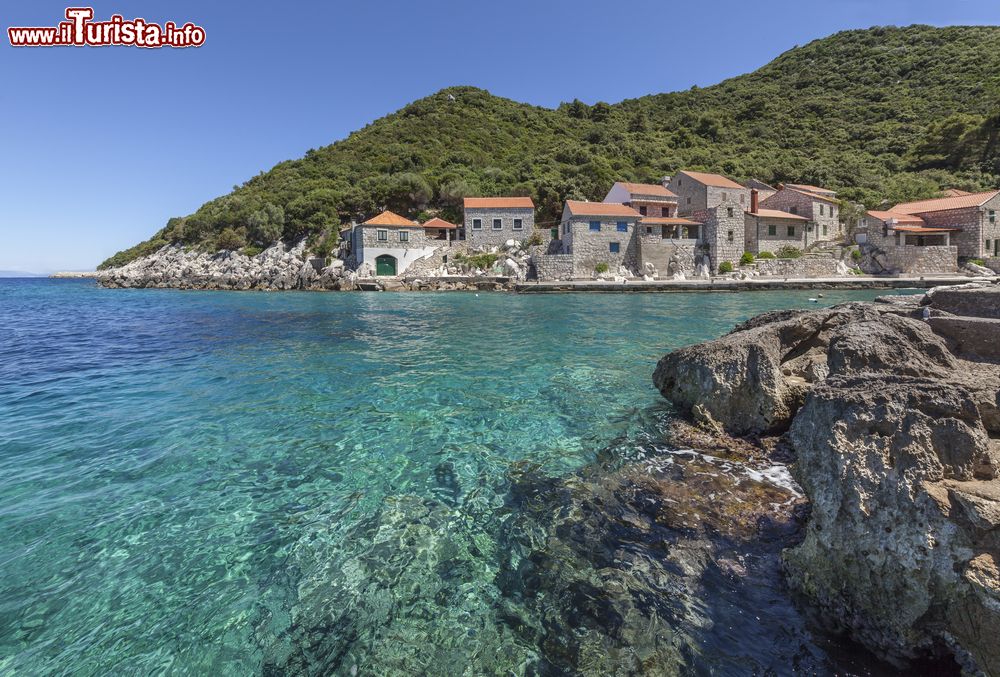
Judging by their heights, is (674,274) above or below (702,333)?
above

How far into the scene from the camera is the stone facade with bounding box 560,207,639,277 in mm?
41781

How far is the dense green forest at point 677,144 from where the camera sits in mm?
55156

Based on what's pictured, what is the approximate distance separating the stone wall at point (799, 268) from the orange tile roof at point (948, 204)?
417 inches

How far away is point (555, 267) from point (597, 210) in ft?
21.4

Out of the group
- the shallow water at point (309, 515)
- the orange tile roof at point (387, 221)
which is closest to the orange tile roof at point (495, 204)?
the orange tile roof at point (387, 221)

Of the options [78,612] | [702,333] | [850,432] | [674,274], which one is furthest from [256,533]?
[674,274]

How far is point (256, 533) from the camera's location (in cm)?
426

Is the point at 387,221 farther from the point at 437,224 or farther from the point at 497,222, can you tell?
the point at 497,222

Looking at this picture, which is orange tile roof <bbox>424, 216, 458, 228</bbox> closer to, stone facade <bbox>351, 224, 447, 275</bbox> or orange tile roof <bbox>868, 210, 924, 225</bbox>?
stone facade <bbox>351, 224, 447, 275</bbox>

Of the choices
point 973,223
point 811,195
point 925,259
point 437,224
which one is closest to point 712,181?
point 811,195

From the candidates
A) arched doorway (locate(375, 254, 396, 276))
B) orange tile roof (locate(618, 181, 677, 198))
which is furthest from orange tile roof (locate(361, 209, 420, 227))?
orange tile roof (locate(618, 181, 677, 198))

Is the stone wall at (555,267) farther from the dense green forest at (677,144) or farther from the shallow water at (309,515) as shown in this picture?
the shallow water at (309,515)

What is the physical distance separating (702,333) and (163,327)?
2123 centimetres

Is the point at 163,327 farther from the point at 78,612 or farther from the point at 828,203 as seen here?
the point at 828,203
